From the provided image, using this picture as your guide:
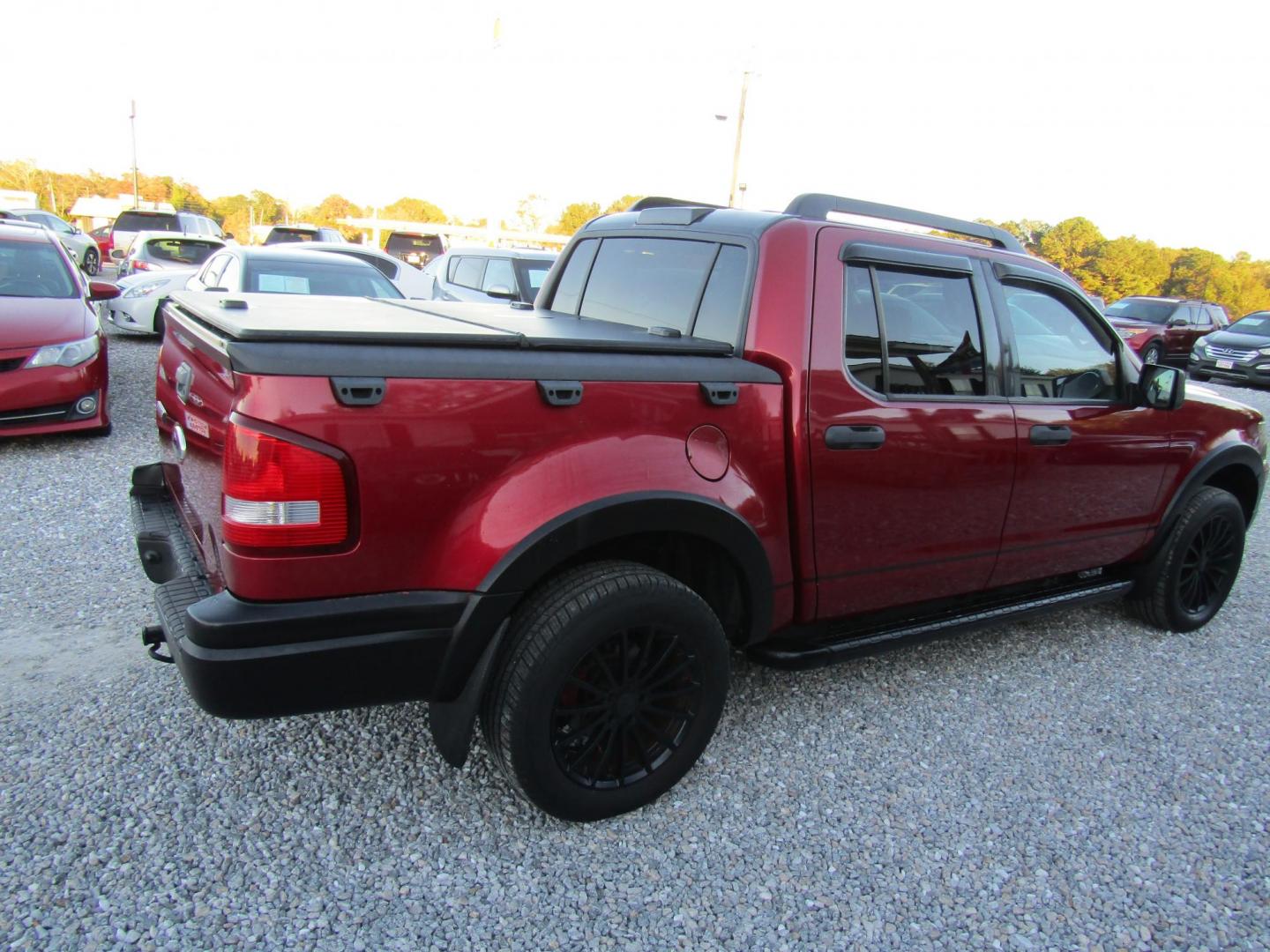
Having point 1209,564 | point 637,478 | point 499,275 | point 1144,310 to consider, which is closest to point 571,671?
point 637,478

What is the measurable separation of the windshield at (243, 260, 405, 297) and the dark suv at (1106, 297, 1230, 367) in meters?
15.5

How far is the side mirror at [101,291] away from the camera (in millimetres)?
6898

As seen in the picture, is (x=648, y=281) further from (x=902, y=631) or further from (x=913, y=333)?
(x=902, y=631)

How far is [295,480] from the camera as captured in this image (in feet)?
6.47

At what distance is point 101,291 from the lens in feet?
22.8

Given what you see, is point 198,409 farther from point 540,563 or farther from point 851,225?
point 851,225

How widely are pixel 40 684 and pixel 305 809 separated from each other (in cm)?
132

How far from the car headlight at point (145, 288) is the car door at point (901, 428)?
1052cm

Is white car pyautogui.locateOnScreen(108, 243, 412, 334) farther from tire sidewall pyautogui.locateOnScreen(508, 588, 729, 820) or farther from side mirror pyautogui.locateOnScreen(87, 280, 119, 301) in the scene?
tire sidewall pyautogui.locateOnScreen(508, 588, 729, 820)

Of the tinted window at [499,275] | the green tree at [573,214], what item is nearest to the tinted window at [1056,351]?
the tinted window at [499,275]

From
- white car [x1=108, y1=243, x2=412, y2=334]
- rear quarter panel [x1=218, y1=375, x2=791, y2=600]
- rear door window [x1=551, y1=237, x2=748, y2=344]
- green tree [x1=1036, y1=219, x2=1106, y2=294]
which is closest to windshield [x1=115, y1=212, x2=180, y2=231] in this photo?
white car [x1=108, y1=243, x2=412, y2=334]

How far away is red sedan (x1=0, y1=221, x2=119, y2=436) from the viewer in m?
5.82

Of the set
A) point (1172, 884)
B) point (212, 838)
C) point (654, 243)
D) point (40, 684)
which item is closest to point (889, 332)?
point (654, 243)

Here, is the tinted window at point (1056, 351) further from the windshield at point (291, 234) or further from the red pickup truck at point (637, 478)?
the windshield at point (291, 234)
